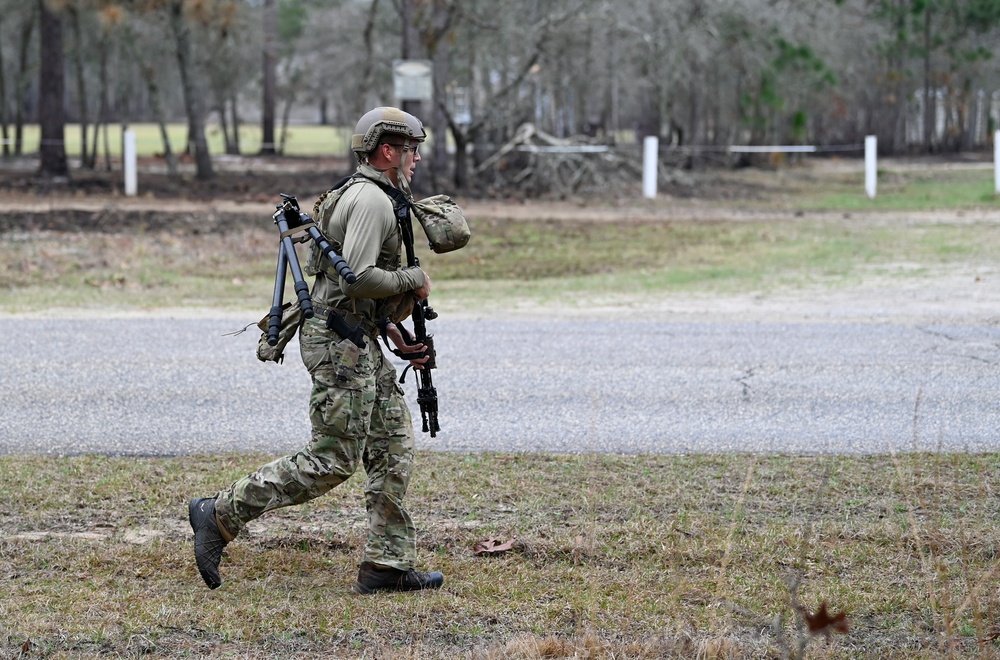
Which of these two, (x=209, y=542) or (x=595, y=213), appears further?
(x=595, y=213)

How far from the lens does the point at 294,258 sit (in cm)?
444

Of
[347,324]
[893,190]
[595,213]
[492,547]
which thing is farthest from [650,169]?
[347,324]

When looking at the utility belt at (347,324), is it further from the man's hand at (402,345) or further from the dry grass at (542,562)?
the dry grass at (542,562)

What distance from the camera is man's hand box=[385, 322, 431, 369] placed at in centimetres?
464

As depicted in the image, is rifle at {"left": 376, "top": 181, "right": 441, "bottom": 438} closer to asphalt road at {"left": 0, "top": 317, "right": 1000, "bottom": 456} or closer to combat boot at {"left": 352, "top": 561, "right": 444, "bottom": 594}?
combat boot at {"left": 352, "top": 561, "right": 444, "bottom": 594}

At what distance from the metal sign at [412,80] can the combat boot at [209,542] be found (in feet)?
57.4

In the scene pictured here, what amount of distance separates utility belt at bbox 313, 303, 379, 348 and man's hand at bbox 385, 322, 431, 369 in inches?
2.8

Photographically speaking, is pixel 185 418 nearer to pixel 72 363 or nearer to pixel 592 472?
pixel 72 363

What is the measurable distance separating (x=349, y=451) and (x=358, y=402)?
0.19m

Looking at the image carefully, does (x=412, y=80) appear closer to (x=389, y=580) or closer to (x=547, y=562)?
(x=547, y=562)

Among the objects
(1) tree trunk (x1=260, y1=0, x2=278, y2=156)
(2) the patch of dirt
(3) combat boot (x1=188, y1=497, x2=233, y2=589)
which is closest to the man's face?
(3) combat boot (x1=188, y1=497, x2=233, y2=589)

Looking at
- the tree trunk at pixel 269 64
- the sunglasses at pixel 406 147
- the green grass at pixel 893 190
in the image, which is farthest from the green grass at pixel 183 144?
the sunglasses at pixel 406 147

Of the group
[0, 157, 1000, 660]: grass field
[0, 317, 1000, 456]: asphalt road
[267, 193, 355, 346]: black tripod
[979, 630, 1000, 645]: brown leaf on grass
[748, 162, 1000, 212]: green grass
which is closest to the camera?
[979, 630, 1000, 645]: brown leaf on grass

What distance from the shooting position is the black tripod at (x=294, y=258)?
4.34 meters
